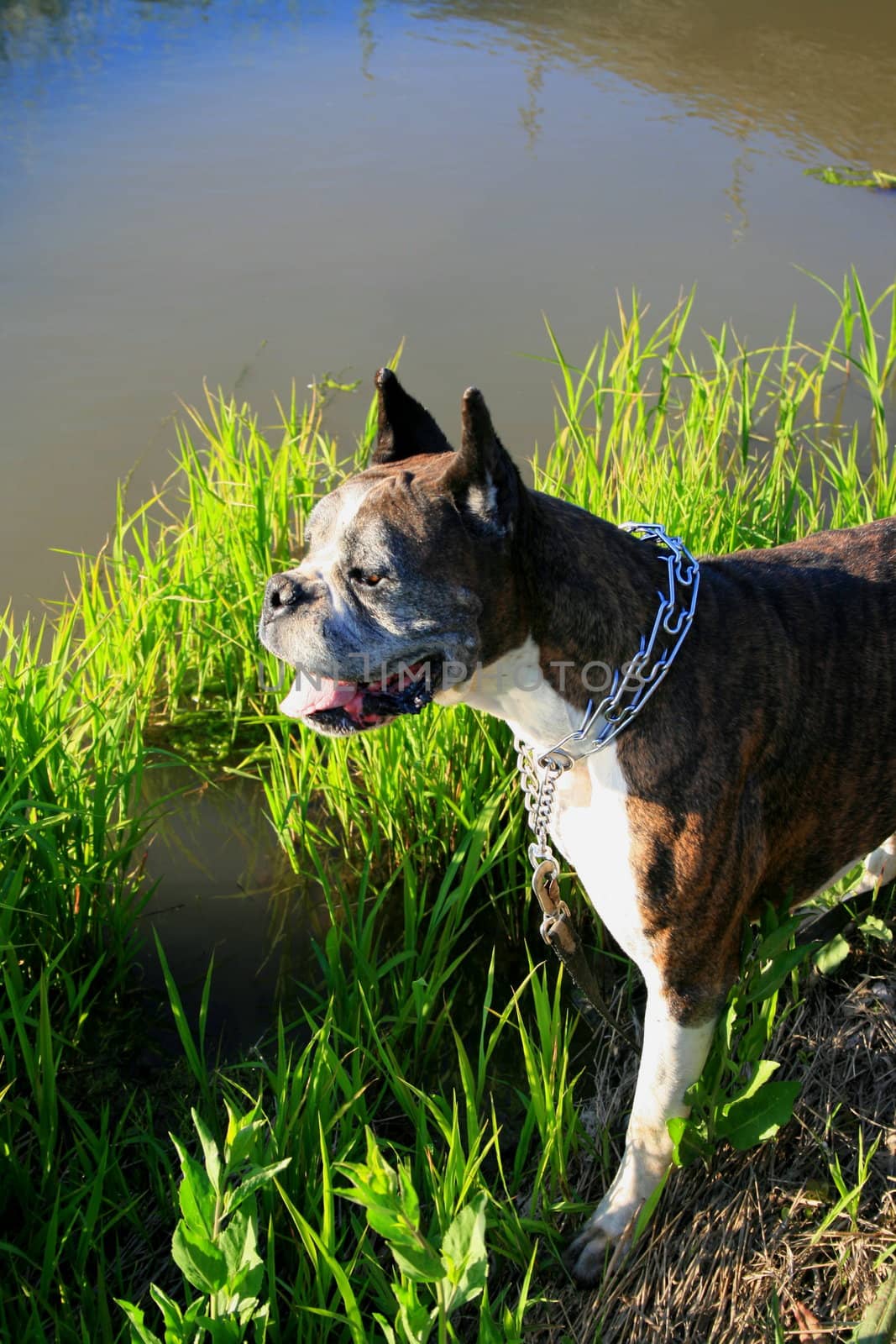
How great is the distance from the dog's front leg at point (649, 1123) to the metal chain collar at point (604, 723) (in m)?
0.20

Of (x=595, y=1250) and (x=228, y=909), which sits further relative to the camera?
(x=228, y=909)

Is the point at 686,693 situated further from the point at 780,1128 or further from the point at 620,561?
the point at 780,1128

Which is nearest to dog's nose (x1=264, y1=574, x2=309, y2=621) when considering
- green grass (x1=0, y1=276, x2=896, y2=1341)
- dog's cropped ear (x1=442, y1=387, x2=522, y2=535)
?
dog's cropped ear (x1=442, y1=387, x2=522, y2=535)

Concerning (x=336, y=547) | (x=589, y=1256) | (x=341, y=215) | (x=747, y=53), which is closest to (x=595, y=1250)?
(x=589, y=1256)

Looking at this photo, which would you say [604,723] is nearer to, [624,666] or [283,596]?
[624,666]

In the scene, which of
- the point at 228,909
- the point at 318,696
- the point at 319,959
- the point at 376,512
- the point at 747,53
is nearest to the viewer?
the point at 376,512

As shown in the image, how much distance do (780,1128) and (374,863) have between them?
54.3 inches

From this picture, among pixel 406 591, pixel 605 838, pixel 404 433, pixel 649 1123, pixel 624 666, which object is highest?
pixel 404 433

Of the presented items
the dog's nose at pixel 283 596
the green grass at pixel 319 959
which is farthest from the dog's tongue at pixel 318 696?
the green grass at pixel 319 959

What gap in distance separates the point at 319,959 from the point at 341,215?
5.61 m

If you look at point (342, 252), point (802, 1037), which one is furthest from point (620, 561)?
point (342, 252)

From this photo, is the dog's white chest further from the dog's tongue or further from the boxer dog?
the dog's tongue

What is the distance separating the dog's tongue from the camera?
2.28 metres

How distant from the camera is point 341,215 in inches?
286
